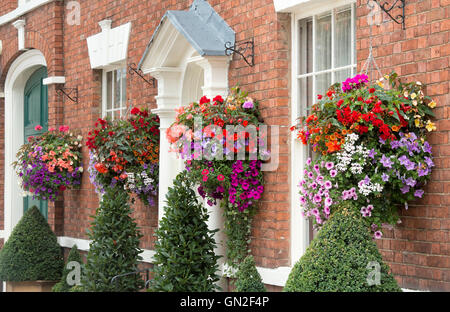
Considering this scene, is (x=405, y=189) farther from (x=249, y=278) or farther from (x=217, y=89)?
(x=217, y=89)

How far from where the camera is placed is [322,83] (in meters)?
6.96

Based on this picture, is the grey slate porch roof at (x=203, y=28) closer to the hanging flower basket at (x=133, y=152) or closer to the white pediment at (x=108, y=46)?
the hanging flower basket at (x=133, y=152)

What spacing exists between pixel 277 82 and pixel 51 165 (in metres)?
4.79

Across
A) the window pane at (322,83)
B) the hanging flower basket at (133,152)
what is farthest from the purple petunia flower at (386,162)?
the hanging flower basket at (133,152)

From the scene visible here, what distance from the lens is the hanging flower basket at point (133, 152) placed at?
29.9 ft

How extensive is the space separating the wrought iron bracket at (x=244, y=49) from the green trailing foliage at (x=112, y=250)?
2.21m

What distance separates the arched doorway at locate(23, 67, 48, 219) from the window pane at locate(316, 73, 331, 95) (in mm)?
7063

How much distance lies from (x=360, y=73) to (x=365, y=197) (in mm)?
1097

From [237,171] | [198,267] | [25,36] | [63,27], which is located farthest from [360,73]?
[25,36]

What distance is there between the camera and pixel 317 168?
5.94 meters

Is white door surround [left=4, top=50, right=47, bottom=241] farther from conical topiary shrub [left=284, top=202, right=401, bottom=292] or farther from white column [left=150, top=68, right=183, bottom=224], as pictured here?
conical topiary shrub [left=284, top=202, right=401, bottom=292]
